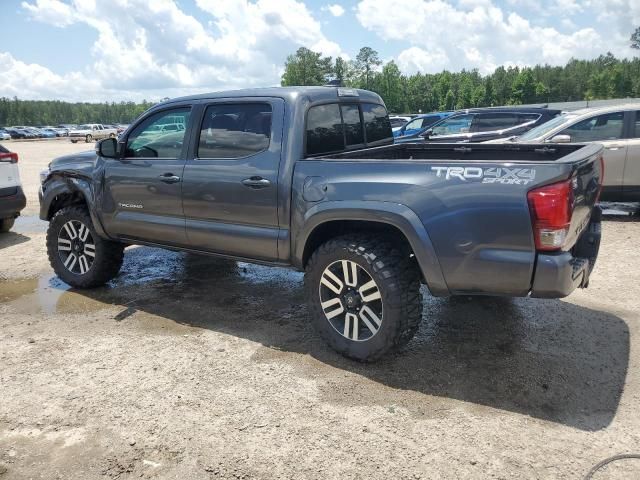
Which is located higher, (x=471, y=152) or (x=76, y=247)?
(x=471, y=152)

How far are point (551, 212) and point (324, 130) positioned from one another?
193 cm

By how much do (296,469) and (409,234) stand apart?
59.8 inches

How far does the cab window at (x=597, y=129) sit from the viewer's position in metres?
7.98

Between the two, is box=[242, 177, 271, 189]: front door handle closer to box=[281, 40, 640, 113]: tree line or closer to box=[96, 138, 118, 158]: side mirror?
box=[96, 138, 118, 158]: side mirror

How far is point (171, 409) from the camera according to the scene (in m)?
3.22

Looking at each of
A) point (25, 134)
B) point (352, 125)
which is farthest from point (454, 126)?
point (25, 134)

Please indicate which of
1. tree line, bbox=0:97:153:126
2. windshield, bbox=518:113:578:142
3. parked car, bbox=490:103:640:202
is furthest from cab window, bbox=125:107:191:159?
tree line, bbox=0:97:153:126

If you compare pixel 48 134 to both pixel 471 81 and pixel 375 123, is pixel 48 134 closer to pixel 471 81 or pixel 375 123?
pixel 375 123

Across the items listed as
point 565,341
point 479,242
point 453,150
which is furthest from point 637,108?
Answer: point 479,242

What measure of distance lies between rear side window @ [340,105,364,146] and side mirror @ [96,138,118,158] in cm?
221

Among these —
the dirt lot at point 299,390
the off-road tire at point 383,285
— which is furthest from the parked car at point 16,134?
the off-road tire at point 383,285

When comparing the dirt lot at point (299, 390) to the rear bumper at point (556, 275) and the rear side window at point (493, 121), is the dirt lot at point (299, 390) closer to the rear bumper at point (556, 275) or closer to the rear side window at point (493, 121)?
the rear bumper at point (556, 275)

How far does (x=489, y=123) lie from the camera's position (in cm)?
1067

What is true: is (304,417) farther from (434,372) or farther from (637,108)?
(637,108)
